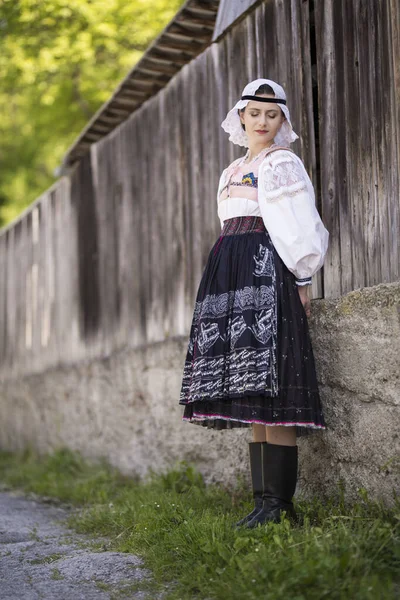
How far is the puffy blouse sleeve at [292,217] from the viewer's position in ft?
11.9

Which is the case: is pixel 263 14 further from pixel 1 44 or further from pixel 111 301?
pixel 1 44

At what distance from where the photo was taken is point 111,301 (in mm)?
7316

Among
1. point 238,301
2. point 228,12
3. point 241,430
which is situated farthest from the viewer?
point 228,12

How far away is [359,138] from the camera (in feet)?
12.8

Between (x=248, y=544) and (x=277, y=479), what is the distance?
0.44 metres

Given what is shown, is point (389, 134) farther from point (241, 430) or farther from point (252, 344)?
point (241, 430)

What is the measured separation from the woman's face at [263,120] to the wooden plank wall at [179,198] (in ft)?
1.25

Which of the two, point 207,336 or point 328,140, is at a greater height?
point 328,140

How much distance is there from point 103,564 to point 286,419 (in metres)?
1.08

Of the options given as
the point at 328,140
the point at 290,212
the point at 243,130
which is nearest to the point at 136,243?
the point at 243,130

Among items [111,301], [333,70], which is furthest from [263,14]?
[111,301]

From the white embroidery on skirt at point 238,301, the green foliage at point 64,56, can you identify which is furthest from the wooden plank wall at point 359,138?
the green foliage at point 64,56

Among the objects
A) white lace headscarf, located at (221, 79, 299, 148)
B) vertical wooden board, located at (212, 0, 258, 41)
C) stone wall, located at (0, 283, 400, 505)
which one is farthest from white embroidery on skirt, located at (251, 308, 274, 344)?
vertical wooden board, located at (212, 0, 258, 41)

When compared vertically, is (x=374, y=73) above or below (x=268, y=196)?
above
